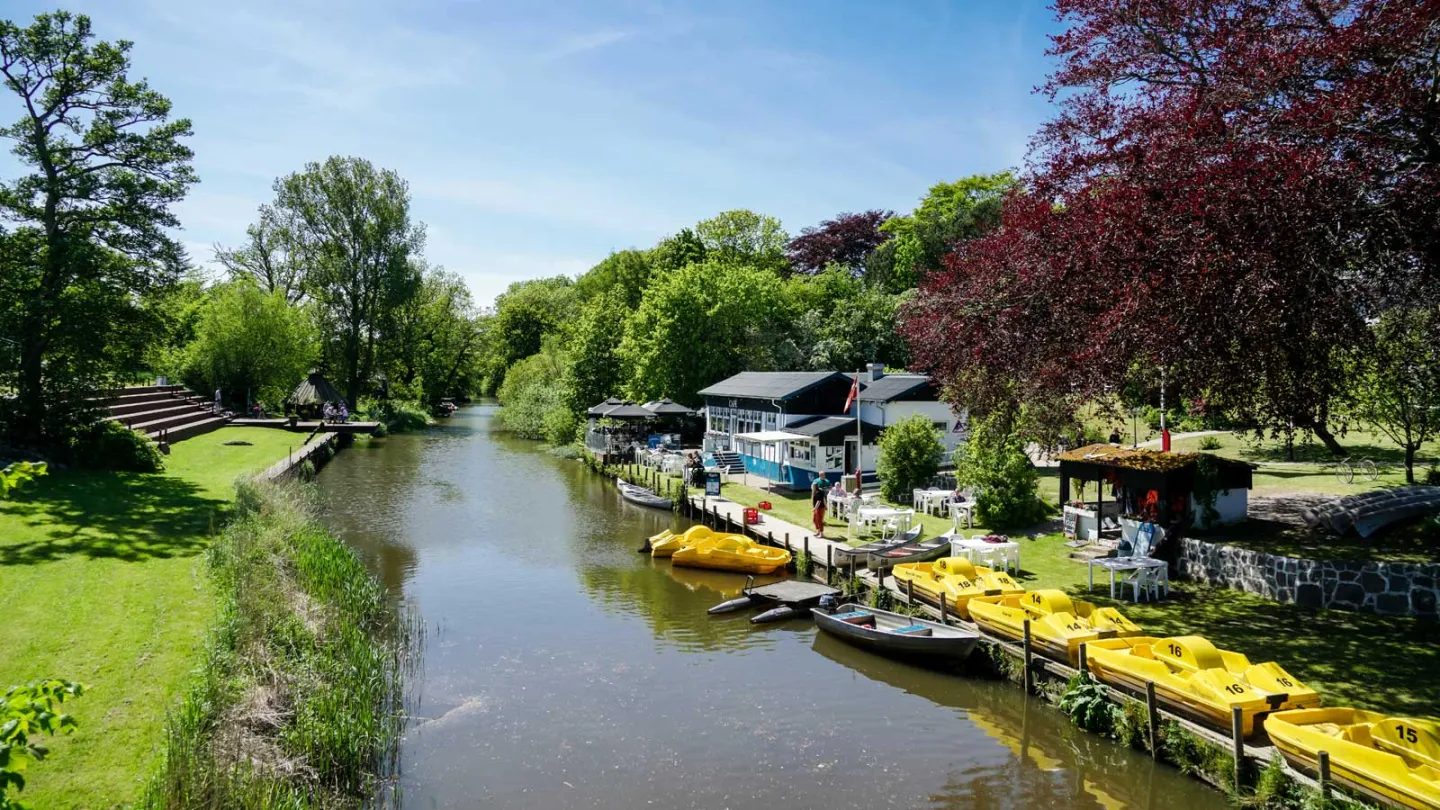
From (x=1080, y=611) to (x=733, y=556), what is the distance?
9591mm

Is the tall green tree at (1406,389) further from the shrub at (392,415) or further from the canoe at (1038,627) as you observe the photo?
the shrub at (392,415)

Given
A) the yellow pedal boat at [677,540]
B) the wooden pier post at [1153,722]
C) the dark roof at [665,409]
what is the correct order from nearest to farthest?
the wooden pier post at [1153,722] < the yellow pedal boat at [677,540] < the dark roof at [665,409]

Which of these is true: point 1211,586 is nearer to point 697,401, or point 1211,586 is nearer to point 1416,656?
point 1416,656

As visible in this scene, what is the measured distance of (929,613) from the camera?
1656 cm

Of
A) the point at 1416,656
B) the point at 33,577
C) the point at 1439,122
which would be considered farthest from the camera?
the point at 33,577

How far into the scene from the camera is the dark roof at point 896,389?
3284cm

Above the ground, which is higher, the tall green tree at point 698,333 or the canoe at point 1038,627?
the tall green tree at point 698,333

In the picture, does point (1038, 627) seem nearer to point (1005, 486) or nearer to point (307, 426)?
point (1005, 486)

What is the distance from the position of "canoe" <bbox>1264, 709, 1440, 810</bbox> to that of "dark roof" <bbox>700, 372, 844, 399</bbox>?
2514 cm

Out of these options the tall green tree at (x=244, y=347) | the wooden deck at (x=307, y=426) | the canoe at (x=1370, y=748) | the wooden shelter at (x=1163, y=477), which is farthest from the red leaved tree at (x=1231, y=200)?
the tall green tree at (x=244, y=347)

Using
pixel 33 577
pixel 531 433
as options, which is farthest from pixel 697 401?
pixel 33 577

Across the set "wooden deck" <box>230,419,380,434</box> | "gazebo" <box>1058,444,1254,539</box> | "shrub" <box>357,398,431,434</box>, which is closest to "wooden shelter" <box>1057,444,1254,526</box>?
"gazebo" <box>1058,444,1254,539</box>

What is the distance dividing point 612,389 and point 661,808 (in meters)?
45.6

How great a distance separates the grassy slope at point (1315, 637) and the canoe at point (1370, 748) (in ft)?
5.80
